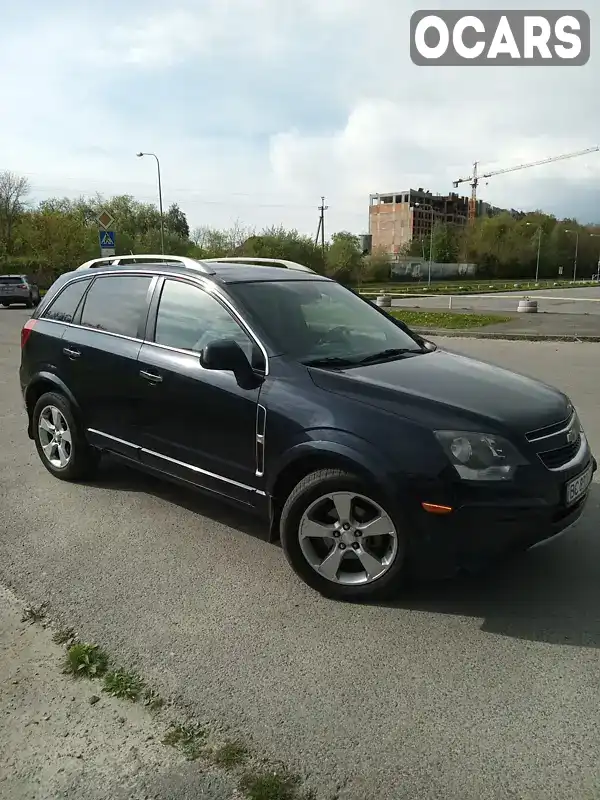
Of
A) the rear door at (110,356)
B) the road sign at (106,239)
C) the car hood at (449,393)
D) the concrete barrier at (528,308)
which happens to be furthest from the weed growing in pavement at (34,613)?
the concrete barrier at (528,308)

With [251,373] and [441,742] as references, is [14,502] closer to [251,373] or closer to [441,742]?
[251,373]

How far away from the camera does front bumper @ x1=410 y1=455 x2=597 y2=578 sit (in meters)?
3.09

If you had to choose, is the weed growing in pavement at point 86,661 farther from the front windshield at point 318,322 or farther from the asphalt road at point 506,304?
the asphalt road at point 506,304

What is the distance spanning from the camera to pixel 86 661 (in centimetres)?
289

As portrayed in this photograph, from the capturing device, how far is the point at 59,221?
159ft

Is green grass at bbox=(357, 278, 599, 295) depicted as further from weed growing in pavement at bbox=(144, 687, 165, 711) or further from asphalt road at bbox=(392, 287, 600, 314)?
weed growing in pavement at bbox=(144, 687, 165, 711)

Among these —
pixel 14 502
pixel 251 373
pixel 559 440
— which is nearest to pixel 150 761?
pixel 251 373

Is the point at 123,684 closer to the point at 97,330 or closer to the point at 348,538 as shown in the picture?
the point at 348,538

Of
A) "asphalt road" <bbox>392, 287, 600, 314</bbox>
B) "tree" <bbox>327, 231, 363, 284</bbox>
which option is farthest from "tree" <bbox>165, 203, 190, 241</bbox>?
"asphalt road" <bbox>392, 287, 600, 314</bbox>

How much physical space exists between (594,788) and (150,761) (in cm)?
→ 150

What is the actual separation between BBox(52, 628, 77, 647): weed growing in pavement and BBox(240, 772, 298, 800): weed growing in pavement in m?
1.21

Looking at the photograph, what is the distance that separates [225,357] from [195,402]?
1.55 ft

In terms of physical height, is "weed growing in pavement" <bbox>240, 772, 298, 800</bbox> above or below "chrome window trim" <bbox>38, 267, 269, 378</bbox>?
below

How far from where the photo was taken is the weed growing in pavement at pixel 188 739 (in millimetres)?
2368
